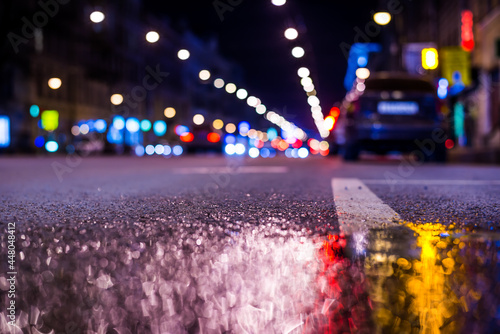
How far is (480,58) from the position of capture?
90.7 ft

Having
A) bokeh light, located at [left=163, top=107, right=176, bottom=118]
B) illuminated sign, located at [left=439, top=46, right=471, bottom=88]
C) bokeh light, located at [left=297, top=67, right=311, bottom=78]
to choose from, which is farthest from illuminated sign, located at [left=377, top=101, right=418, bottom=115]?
bokeh light, located at [left=163, top=107, right=176, bottom=118]

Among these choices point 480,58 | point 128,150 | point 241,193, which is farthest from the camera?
point 128,150

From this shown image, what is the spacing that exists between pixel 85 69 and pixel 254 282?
153 feet

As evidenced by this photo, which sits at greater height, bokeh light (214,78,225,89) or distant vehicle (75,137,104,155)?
bokeh light (214,78,225,89)

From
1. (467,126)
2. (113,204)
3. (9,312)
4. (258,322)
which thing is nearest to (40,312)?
(9,312)

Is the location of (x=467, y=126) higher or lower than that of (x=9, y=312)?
higher

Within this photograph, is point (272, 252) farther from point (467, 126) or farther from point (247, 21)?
point (467, 126)

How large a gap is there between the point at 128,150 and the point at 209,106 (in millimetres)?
36720

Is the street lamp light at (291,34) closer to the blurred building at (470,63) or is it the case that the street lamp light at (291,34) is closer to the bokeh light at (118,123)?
the blurred building at (470,63)

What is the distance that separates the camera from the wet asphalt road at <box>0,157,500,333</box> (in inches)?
61.6

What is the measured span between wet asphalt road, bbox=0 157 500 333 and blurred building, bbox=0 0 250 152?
22215 millimetres

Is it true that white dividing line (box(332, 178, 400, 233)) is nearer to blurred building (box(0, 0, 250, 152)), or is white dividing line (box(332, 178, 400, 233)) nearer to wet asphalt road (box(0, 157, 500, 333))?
wet asphalt road (box(0, 157, 500, 333))

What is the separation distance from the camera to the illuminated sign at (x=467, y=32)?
2739 cm

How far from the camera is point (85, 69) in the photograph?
152 ft
